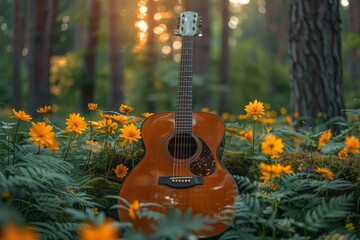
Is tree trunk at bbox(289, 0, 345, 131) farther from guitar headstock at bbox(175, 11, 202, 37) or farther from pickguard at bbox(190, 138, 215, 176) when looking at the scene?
pickguard at bbox(190, 138, 215, 176)

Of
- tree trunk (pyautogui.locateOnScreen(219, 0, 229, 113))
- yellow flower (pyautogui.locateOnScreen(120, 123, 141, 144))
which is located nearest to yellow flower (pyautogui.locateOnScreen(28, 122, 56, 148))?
yellow flower (pyautogui.locateOnScreen(120, 123, 141, 144))

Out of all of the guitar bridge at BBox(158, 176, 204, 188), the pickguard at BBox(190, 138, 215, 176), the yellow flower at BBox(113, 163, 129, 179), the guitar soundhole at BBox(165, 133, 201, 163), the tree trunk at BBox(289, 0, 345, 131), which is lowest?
the yellow flower at BBox(113, 163, 129, 179)

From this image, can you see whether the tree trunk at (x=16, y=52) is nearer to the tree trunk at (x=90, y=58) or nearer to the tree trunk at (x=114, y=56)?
the tree trunk at (x=90, y=58)

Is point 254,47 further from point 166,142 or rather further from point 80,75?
point 166,142

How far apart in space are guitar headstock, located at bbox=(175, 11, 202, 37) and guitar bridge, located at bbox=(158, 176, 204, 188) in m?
1.21

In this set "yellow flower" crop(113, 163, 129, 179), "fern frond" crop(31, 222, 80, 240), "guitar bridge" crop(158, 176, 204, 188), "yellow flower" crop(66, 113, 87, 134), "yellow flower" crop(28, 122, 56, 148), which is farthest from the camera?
"yellow flower" crop(113, 163, 129, 179)

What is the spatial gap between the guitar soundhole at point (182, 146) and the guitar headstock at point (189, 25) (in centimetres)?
87

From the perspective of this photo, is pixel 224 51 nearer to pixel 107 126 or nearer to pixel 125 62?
pixel 125 62

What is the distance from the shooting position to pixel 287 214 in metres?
2.80

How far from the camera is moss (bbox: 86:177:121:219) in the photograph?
11.0 feet

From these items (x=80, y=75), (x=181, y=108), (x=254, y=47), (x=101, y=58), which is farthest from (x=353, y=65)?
(x=101, y=58)

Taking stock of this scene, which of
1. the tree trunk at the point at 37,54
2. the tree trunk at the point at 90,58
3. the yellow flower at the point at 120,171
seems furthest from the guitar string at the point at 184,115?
the tree trunk at the point at 90,58

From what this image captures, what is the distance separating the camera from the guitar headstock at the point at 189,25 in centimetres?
364

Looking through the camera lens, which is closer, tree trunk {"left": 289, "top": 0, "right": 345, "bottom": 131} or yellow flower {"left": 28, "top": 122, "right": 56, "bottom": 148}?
yellow flower {"left": 28, "top": 122, "right": 56, "bottom": 148}
